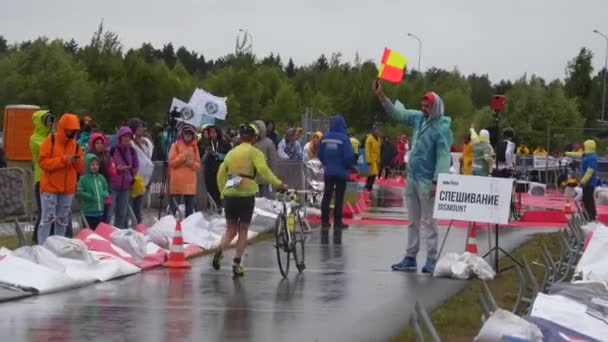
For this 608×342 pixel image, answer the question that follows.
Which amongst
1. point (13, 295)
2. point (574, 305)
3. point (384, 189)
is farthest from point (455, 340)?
point (384, 189)

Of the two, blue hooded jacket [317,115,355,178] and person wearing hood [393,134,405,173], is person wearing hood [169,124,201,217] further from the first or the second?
person wearing hood [393,134,405,173]

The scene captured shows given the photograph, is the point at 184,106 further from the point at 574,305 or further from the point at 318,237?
the point at 574,305

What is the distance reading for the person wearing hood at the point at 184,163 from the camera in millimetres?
21375

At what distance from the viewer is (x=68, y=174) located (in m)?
16.4

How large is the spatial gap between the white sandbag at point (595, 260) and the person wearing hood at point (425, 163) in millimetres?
2385

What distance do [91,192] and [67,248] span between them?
9.34ft

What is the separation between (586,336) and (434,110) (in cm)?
791

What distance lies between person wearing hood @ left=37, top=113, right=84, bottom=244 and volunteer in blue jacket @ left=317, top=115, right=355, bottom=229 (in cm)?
819

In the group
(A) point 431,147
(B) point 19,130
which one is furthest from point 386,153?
(A) point 431,147

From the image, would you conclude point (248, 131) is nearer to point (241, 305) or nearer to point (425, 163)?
point (425, 163)

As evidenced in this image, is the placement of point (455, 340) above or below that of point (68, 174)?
below

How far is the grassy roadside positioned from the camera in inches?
460

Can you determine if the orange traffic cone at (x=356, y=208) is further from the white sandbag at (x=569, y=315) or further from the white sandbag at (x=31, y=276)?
the white sandbag at (x=569, y=315)

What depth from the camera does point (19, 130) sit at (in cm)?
2416
